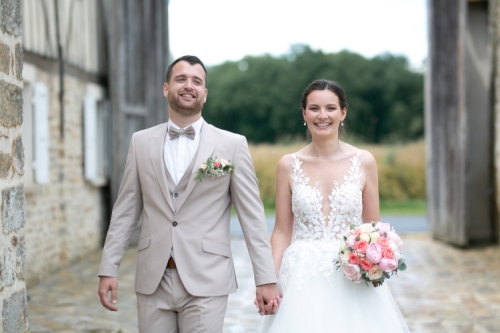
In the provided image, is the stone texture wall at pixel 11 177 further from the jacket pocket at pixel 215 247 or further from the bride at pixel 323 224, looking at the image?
the bride at pixel 323 224

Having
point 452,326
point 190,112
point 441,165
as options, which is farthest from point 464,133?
point 190,112

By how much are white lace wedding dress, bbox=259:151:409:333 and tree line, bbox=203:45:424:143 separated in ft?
102

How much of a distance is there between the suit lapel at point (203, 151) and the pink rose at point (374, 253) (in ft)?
2.91

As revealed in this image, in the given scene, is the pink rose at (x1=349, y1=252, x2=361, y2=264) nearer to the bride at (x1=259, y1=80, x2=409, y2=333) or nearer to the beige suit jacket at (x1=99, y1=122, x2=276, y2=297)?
the bride at (x1=259, y1=80, x2=409, y2=333)

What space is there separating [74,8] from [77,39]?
43cm

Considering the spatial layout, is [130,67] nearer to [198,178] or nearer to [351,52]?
[198,178]

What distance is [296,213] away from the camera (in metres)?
3.85

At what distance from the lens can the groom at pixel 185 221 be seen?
321 centimetres

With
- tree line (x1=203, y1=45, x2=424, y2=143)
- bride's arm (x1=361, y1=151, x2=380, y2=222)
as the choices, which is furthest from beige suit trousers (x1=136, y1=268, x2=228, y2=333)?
tree line (x1=203, y1=45, x2=424, y2=143)

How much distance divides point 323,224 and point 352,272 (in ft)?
1.34

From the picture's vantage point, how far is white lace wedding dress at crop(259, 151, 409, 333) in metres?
3.57

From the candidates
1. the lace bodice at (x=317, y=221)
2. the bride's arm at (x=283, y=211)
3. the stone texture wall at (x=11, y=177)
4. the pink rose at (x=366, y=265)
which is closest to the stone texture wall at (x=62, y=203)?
the stone texture wall at (x=11, y=177)

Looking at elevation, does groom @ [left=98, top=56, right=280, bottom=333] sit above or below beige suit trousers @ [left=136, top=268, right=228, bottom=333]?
above

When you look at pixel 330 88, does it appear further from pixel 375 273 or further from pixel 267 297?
pixel 267 297
